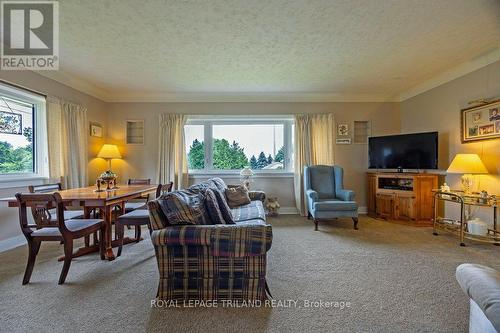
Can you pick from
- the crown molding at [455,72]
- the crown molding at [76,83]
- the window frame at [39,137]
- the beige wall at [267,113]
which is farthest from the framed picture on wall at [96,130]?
the crown molding at [455,72]

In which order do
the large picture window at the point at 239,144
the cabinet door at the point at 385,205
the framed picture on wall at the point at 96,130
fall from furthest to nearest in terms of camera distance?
the large picture window at the point at 239,144 → the framed picture on wall at the point at 96,130 → the cabinet door at the point at 385,205

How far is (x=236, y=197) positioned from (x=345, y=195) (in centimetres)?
198

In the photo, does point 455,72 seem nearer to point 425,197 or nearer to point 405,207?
point 425,197

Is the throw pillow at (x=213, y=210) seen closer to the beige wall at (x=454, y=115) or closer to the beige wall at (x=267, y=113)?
the beige wall at (x=267, y=113)

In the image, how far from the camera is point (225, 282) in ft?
5.94

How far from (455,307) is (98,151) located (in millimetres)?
5577

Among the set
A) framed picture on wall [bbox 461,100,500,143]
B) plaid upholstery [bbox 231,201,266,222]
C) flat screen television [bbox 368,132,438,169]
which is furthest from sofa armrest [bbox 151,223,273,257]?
flat screen television [bbox 368,132,438,169]

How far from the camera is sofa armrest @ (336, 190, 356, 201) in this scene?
156 inches

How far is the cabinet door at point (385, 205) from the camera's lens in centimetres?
426

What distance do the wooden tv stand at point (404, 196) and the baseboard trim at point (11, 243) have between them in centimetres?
574

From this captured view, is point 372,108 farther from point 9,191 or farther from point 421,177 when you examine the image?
point 9,191

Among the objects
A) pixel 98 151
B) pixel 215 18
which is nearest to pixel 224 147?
pixel 98 151

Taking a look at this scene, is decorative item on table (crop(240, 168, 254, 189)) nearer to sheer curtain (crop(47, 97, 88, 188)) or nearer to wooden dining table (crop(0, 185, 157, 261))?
wooden dining table (crop(0, 185, 157, 261))

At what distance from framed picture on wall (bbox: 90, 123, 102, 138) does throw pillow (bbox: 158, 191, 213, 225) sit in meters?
3.53
